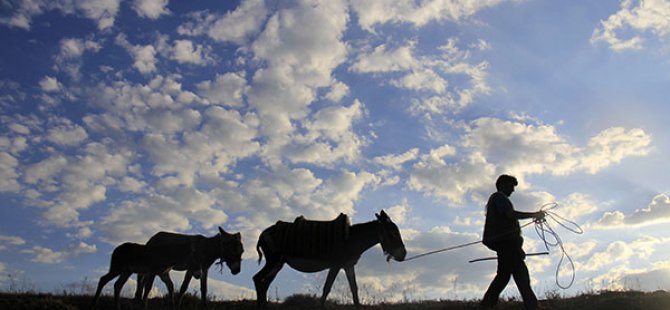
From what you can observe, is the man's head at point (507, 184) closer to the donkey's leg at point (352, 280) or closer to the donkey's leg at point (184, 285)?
the donkey's leg at point (352, 280)

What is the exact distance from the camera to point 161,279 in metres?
18.4

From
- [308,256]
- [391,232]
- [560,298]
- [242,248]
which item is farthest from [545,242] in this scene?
[242,248]

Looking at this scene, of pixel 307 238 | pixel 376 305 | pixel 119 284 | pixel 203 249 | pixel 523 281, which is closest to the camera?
pixel 523 281

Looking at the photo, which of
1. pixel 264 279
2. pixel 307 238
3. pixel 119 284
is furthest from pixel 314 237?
pixel 119 284

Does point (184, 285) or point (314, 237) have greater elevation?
point (314, 237)

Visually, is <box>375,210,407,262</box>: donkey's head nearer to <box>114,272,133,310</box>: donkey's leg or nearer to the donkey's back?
the donkey's back

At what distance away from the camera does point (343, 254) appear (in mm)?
16672

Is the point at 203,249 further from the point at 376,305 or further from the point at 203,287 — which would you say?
the point at 376,305

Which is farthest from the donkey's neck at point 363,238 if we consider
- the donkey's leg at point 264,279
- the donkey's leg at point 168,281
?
the donkey's leg at point 168,281

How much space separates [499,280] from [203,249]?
31.1ft

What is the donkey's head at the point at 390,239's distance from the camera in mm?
16797

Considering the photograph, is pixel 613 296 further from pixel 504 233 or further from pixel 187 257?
pixel 187 257

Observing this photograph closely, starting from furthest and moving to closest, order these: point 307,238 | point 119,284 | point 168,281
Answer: point 168,281 → point 119,284 → point 307,238

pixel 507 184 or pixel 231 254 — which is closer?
pixel 507 184
